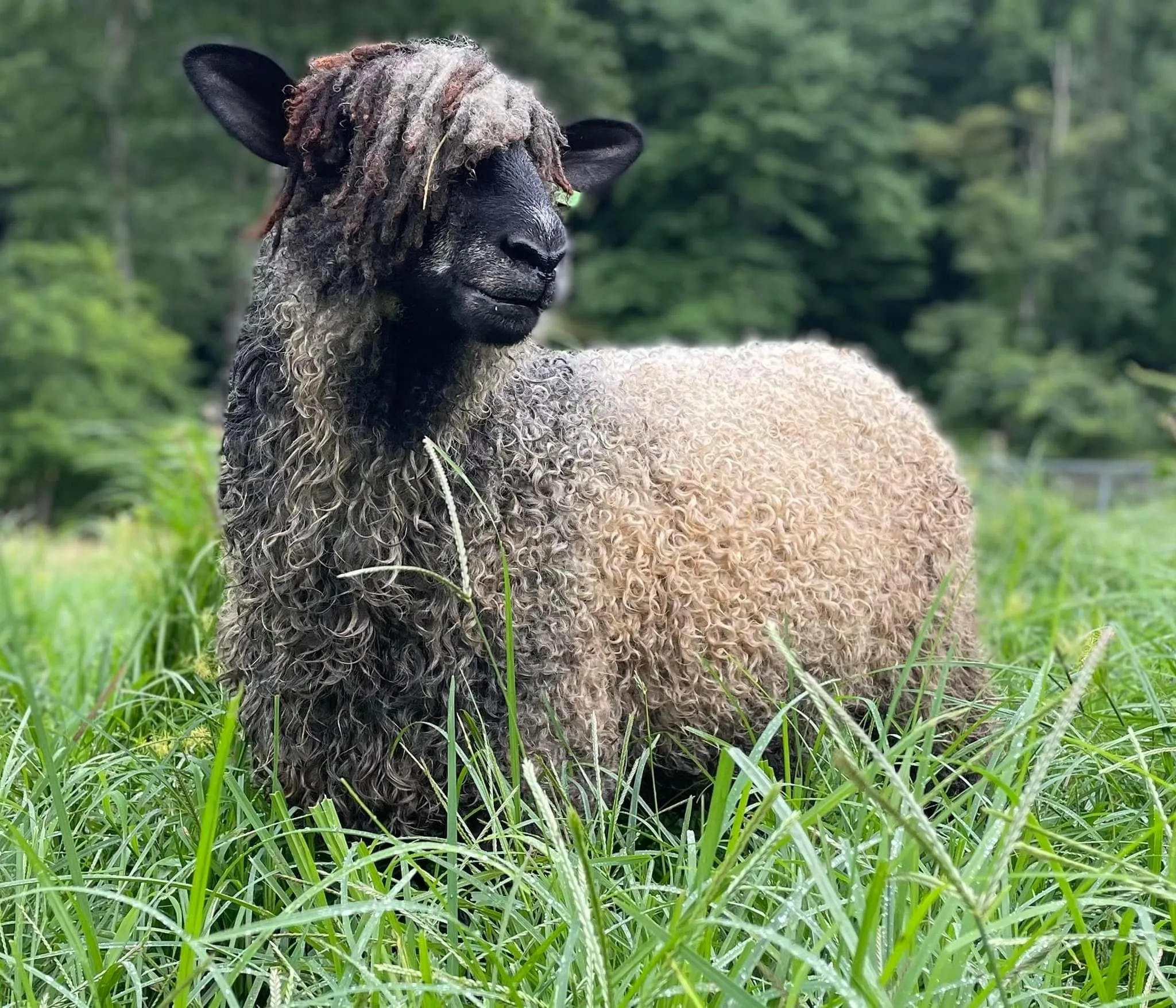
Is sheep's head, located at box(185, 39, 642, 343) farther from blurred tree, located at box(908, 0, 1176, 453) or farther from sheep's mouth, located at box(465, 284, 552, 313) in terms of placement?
blurred tree, located at box(908, 0, 1176, 453)

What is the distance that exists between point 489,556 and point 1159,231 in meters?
30.4

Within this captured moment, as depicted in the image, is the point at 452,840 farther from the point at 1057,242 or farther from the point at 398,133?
the point at 1057,242

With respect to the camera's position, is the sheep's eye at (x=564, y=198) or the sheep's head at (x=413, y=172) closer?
the sheep's head at (x=413, y=172)

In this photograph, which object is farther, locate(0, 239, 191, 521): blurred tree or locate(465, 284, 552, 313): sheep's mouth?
locate(0, 239, 191, 521): blurred tree

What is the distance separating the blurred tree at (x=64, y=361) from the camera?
19.4m

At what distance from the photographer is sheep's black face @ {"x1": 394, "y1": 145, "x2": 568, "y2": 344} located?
202 centimetres

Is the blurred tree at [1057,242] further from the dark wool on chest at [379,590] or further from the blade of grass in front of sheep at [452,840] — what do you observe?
the blade of grass in front of sheep at [452,840]

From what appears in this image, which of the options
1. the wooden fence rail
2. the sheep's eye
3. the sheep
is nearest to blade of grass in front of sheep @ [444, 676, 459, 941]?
the sheep

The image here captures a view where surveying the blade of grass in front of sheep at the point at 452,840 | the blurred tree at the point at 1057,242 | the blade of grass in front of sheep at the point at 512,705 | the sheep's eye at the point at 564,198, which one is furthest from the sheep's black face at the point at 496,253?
the blurred tree at the point at 1057,242

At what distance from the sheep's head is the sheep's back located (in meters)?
0.67

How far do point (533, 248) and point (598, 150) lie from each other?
30.7 inches

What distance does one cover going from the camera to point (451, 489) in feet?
7.83

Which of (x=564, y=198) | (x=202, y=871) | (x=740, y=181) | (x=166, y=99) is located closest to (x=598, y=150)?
(x=564, y=198)

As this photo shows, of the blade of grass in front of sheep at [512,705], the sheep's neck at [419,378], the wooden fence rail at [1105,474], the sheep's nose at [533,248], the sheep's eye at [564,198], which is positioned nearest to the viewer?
the blade of grass in front of sheep at [512,705]
